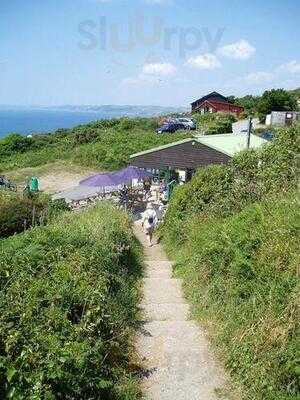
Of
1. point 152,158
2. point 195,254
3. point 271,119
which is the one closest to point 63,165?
point 152,158

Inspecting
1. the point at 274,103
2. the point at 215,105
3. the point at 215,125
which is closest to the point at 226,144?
the point at 215,125

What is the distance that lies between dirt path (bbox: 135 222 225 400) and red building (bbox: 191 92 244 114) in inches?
2461

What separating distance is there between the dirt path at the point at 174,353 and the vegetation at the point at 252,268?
0.28 metres

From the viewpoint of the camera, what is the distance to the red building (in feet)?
235

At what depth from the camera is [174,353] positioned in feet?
27.2

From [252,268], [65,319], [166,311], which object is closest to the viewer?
[65,319]

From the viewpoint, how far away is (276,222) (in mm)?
9578

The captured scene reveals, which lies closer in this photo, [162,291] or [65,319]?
[65,319]

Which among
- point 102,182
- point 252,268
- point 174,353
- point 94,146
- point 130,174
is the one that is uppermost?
point 252,268

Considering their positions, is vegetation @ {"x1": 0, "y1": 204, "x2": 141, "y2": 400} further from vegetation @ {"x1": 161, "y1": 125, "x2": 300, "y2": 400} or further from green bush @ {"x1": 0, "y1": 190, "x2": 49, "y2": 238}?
green bush @ {"x1": 0, "y1": 190, "x2": 49, "y2": 238}

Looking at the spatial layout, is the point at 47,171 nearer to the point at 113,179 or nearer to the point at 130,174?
the point at 130,174

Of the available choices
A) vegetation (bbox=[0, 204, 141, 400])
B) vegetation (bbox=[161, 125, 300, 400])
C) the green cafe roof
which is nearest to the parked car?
the green cafe roof

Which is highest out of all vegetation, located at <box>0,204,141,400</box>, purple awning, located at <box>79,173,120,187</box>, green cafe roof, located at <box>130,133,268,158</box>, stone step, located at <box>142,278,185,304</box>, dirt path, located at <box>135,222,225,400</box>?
green cafe roof, located at <box>130,133,268,158</box>

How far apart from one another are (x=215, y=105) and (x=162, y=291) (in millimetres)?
63296
